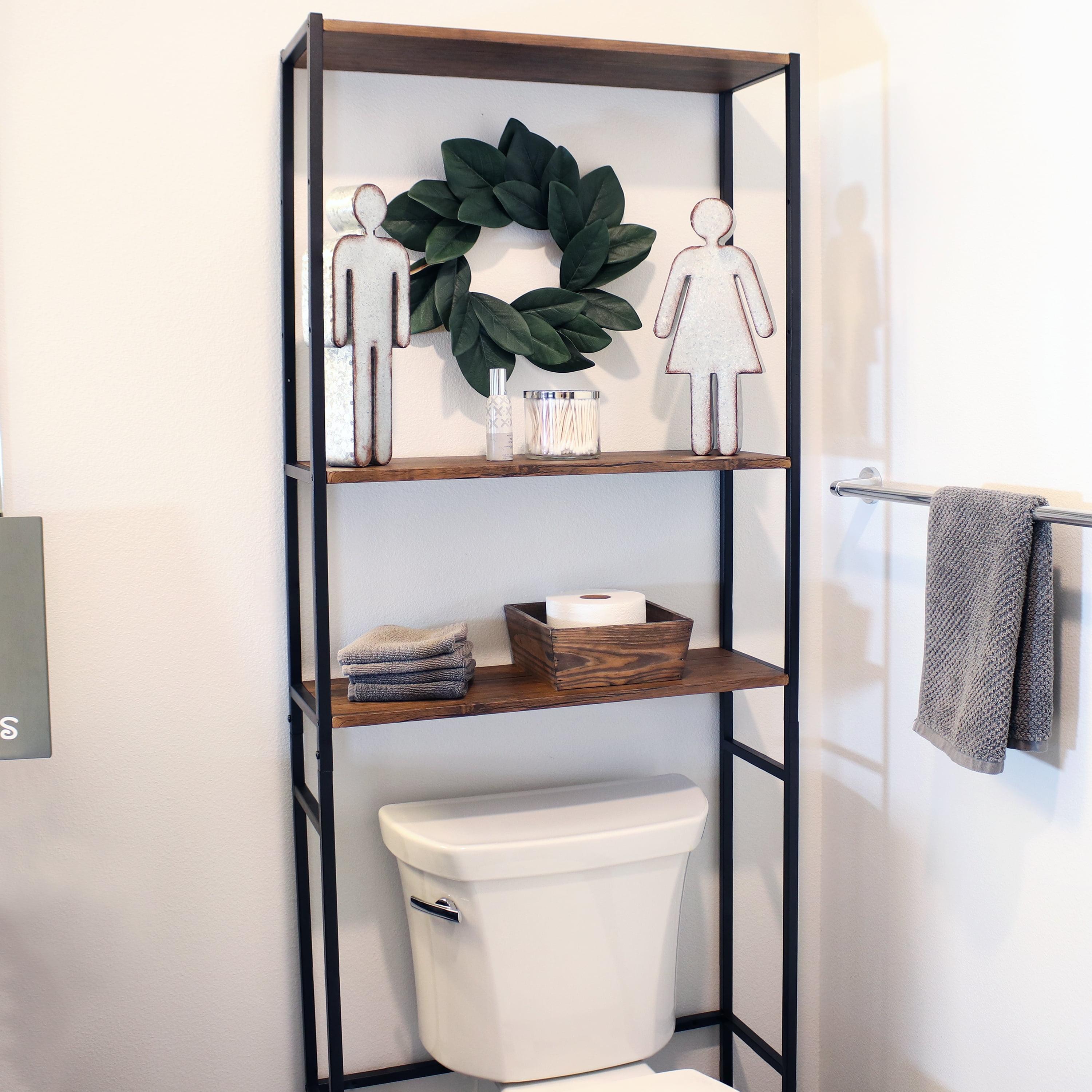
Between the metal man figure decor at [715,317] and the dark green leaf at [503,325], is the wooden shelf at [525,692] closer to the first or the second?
the metal man figure decor at [715,317]

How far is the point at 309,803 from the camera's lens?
1376 mm

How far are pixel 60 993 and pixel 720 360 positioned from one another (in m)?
1.21

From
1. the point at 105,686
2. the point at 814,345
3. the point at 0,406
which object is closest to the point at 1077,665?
the point at 814,345

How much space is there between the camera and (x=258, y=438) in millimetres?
1410

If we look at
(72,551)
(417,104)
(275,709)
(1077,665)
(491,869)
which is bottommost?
(491,869)

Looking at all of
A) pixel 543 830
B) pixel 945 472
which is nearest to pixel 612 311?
pixel 945 472

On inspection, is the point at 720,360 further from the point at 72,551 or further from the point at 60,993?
the point at 60,993

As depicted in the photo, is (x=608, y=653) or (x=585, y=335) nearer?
(x=608, y=653)

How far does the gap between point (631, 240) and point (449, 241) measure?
26cm

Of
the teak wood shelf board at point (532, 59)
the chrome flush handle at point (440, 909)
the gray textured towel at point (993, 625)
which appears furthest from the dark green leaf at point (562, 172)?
the chrome flush handle at point (440, 909)

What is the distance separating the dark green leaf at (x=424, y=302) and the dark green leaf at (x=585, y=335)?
0.18 m

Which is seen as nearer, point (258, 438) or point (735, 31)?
point (258, 438)

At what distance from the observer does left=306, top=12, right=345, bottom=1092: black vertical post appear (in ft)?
3.79

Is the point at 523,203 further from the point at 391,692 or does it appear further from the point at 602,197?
the point at 391,692
